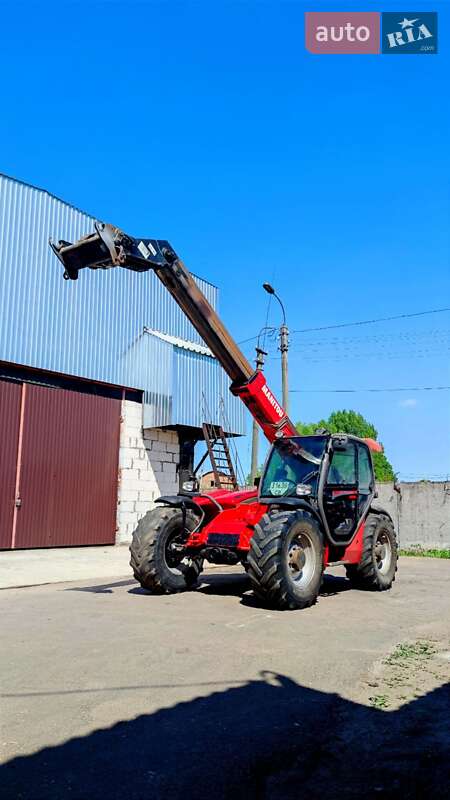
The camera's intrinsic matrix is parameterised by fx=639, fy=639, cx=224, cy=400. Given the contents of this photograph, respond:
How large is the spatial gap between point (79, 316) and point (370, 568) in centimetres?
1100

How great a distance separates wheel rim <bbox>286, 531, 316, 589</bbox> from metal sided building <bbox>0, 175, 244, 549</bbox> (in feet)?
29.9

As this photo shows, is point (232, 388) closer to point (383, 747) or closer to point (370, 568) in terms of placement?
point (370, 568)

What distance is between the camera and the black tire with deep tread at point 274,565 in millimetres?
7723

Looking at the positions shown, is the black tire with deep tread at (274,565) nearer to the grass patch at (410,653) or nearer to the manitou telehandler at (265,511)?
the manitou telehandler at (265,511)

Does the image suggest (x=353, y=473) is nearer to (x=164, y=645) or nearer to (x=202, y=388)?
(x=164, y=645)

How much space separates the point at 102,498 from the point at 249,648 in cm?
1226

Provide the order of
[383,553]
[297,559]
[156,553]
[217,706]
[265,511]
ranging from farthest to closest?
[383,553] < [265,511] < [156,553] < [297,559] < [217,706]

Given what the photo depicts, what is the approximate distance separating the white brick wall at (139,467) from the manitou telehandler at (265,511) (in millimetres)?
8358

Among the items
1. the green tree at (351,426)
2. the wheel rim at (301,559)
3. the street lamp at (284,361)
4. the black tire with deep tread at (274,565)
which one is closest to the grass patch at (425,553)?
the street lamp at (284,361)

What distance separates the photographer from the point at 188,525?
31.3 feet

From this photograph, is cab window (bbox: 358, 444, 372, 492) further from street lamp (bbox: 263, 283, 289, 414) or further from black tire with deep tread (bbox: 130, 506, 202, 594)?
street lamp (bbox: 263, 283, 289, 414)

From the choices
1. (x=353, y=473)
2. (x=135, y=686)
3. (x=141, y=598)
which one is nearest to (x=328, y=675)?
(x=135, y=686)

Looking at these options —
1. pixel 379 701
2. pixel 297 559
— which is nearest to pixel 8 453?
pixel 297 559

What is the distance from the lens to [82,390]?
17.8 meters
